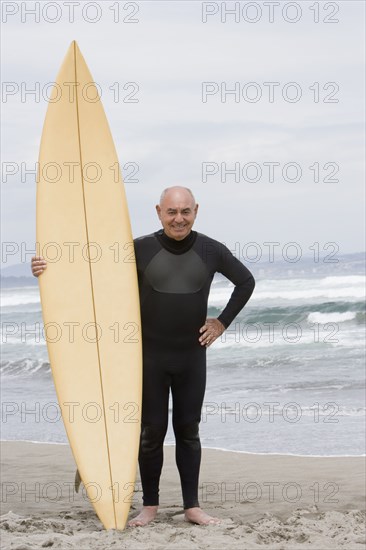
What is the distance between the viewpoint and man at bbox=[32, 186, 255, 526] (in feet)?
13.7

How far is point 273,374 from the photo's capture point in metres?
10.7

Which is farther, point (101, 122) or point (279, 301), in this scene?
point (279, 301)

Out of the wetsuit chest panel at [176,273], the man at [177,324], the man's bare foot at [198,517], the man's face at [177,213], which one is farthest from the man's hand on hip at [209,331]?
the man's bare foot at [198,517]

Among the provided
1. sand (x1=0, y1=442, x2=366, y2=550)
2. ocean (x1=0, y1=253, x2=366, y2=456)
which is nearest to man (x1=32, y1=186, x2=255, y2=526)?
sand (x1=0, y1=442, x2=366, y2=550)

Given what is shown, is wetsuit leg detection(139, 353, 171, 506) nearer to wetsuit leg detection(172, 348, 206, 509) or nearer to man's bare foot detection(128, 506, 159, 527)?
wetsuit leg detection(172, 348, 206, 509)

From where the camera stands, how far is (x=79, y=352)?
439 centimetres

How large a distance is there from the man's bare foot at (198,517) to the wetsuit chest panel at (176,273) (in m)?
1.15

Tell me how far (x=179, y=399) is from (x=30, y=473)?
2019 millimetres

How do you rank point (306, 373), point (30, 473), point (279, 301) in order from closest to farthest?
1. point (30, 473)
2. point (306, 373)
3. point (279, 301)

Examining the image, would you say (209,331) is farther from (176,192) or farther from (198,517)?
(198,517)

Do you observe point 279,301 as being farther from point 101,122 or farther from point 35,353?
point 101,122

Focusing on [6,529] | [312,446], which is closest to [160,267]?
[6,529]

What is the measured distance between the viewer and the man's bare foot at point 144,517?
13.9 ft

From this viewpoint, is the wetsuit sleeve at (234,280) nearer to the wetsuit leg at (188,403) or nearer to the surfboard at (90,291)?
the wetsuit leg at (188,403)
